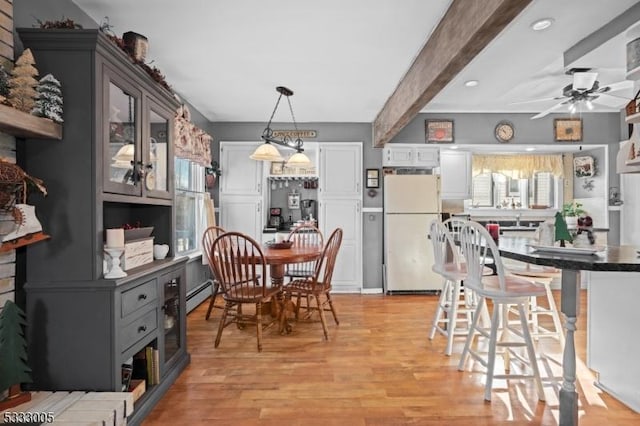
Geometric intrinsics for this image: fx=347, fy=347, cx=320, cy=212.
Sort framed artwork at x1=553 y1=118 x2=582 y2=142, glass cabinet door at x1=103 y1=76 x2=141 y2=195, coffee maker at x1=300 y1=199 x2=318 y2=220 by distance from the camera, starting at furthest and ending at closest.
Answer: coffee maker at x1=300 y1=199 x2=318 y2=220 < framed artwork at x1=553 y1=118 x2=582 y2=142 < glass cabinet door at x1=103 y1=76 x2=141 y2=195

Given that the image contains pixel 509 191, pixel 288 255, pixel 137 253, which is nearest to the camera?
pixel 137 253

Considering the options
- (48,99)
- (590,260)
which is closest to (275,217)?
(48,99)

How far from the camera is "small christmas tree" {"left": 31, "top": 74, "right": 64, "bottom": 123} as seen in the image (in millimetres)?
1554

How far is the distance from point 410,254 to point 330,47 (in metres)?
2.96

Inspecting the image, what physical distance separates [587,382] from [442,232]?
4.45ft

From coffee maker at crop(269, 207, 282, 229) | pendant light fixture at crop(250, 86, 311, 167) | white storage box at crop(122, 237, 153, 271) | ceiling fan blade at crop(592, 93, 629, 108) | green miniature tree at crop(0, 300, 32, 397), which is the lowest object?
green miniature tree at crop(0, 300, 32, 397)

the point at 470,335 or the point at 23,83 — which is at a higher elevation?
the point at 23,83

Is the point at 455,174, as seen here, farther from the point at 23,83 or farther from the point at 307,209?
the point at 23,83

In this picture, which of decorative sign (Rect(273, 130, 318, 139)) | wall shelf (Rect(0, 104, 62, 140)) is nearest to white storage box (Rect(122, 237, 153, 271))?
wall shelf (Rect(0, 104, 62, 140))

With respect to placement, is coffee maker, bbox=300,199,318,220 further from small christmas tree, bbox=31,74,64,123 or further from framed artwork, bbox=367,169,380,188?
small christmas tree, bbox=31,74,64,123

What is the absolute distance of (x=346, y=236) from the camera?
4926 mm

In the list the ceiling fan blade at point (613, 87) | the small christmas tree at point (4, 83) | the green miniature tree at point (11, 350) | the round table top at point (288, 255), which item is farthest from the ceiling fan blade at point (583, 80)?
the green miniature tree at point (11, 350)

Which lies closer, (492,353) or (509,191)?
(492,353)

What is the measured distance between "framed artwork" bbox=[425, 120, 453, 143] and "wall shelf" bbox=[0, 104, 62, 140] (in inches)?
173
